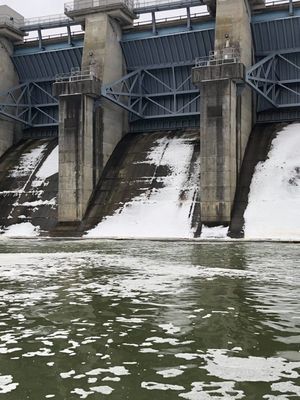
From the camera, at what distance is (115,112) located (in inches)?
1655

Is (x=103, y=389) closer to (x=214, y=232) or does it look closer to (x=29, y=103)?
(x=214, y=232)

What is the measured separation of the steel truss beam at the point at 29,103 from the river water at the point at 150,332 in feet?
113

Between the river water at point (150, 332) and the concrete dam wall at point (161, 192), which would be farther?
the concrete dam wall at point (161, 192)

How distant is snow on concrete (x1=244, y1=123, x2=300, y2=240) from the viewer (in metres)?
29.5

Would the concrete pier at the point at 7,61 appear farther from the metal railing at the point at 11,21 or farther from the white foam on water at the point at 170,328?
the white foam on water at the point at 170,328

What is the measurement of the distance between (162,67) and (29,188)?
15686 mm

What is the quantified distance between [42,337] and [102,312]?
1.90 meters

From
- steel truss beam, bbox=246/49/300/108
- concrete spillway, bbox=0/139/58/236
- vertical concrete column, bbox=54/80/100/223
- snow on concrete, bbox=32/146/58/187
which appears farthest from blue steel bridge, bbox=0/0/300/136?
snow on concrete, bbox=32/146/58/187

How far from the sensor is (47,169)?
137ft

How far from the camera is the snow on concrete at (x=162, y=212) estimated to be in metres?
32.1

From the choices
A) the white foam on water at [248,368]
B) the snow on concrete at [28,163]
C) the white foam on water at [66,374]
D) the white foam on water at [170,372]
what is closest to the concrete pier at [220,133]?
the snow on concrete at [28,163]

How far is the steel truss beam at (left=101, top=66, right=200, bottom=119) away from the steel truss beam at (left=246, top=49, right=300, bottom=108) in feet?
19.6

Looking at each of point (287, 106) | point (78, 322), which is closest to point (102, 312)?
point (78, 322)

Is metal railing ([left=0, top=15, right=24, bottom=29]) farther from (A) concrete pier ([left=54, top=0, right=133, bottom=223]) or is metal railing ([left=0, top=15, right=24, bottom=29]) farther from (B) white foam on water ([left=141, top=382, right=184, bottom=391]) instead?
(B) white foam on water ([left=141, top=382, right=184, bottom=391])
